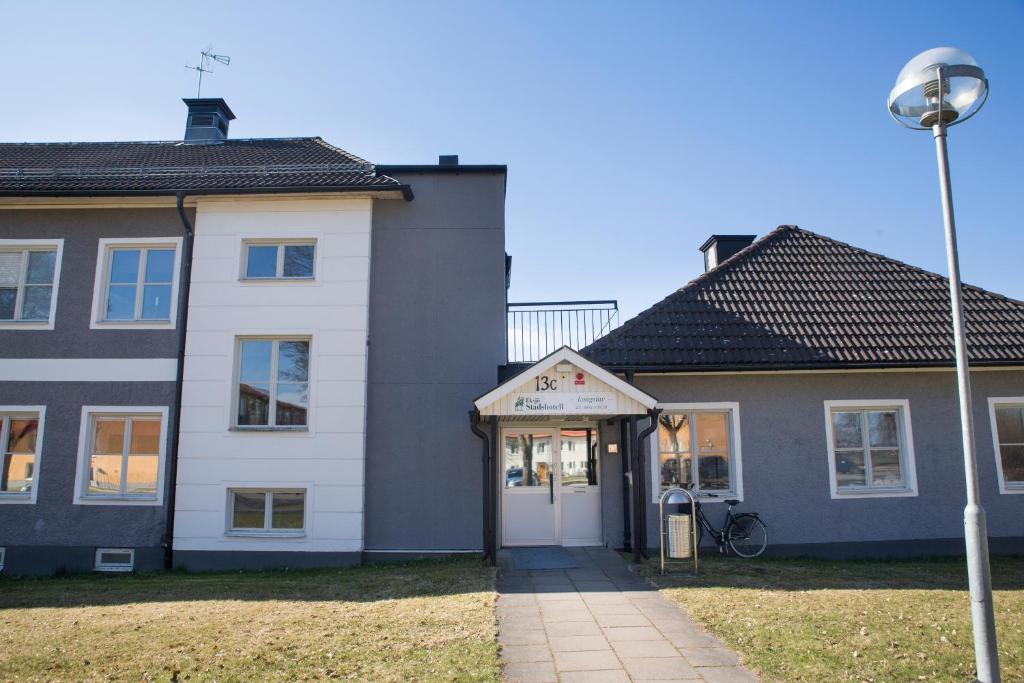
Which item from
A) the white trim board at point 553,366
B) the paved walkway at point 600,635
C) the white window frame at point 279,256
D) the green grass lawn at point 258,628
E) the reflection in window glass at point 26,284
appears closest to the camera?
the paved walkway at point 600,635

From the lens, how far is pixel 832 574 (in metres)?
9.90

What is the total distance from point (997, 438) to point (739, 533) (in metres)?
5.23

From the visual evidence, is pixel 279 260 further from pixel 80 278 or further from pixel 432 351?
pixel 80 278

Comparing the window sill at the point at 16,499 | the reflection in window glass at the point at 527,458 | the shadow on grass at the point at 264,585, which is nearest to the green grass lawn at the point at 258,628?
the shadow on grass at the point at 264,585

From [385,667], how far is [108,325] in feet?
31.2

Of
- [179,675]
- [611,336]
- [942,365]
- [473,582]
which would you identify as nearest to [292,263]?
[611,336]

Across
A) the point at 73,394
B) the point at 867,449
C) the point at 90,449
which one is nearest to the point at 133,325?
the point at 73,394

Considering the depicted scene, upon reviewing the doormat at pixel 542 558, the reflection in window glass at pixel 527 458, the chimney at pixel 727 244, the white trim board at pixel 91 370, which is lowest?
the doormat at pixel 542 558

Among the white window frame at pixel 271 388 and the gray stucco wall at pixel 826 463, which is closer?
the gray stucco wall at pixel 826 463

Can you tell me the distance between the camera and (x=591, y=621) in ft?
24.6

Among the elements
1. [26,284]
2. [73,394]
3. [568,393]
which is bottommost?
[568,393]

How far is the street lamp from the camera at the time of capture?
484cm

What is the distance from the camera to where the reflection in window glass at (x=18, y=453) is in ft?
39.6

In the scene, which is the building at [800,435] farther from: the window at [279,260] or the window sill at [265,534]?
the window at [279,260]
